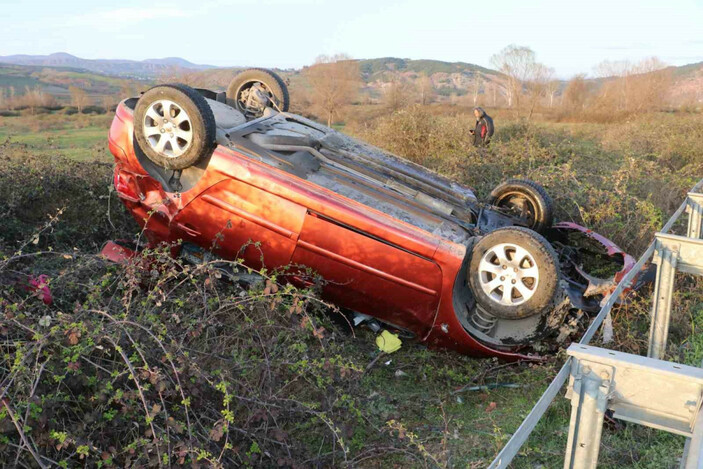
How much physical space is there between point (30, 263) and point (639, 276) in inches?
216

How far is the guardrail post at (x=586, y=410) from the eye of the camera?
6.43ft

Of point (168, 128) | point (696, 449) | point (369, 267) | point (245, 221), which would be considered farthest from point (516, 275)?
point (168, 128)

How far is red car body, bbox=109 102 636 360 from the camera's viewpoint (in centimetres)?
438

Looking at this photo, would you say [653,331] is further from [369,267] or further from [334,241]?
[334,241]

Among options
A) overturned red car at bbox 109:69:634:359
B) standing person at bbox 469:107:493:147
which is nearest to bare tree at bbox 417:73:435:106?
standing person at bbox 469:107:493:147

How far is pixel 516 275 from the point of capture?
436cm

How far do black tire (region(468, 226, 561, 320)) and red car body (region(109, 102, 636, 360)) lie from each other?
0.20 meters

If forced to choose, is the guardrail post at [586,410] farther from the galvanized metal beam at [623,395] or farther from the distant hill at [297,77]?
the distant hill at [297,77]

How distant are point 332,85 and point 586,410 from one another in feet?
92.6

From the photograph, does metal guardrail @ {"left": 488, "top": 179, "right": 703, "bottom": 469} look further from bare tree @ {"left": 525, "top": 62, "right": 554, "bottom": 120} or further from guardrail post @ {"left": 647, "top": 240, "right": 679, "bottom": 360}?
bare tree @ {"left": 525, "top": 62, "right": 554, "bottom": 120}

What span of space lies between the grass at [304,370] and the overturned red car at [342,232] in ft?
1.20

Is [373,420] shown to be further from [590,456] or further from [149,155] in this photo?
[149,155]

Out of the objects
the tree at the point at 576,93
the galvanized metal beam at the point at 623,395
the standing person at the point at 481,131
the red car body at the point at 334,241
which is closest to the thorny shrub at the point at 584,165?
the standing person at the point at 481,131

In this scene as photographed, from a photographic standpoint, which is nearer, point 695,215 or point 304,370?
point 304,370
